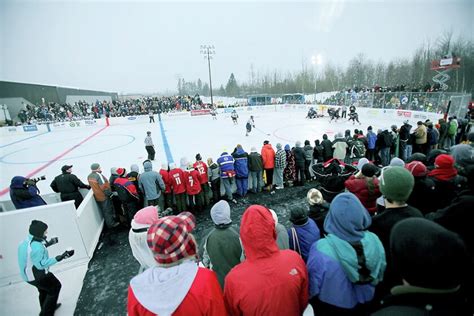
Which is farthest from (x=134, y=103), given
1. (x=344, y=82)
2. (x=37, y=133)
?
(x=344, y=82)

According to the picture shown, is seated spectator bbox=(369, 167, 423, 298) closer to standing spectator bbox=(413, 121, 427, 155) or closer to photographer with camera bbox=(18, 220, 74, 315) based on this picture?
photographer with camera bbox=(18, 220, 74, 315)

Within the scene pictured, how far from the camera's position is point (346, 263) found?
1.59 metres

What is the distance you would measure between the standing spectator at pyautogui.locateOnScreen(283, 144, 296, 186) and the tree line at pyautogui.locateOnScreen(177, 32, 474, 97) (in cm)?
2289

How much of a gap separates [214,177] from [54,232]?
Answer: 3.50 metres

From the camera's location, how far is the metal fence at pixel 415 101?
13883mm

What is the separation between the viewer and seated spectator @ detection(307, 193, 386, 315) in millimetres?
1599

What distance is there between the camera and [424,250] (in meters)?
0.95

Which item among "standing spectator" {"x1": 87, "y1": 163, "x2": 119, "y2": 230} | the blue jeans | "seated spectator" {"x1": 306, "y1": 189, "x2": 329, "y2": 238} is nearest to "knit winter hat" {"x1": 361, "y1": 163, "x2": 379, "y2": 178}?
"seated spectator" {"x1": 306, "y1": 189, "x2": 329, "y2": 238}

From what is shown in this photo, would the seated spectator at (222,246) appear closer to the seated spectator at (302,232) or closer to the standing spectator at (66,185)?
the seated spectator at (302,232)

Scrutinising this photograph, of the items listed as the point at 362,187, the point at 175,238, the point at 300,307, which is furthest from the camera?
the point at 362,187

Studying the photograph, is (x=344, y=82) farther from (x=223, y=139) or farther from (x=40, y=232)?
(x=40, y=232)

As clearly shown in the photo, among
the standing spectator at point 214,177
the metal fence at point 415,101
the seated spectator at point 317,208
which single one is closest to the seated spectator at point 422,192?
the seated spectator at point 317,208

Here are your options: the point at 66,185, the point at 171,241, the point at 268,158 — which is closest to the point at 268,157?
the point at 268,158

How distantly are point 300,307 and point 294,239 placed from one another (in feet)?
2.45
